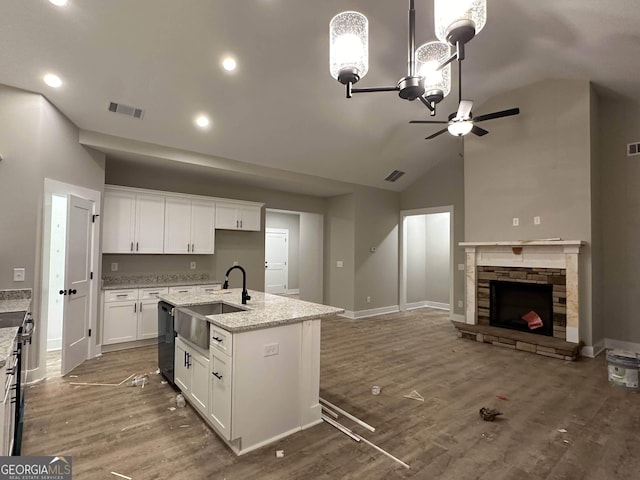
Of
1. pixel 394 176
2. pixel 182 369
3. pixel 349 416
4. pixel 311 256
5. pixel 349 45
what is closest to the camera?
pixel 349 45

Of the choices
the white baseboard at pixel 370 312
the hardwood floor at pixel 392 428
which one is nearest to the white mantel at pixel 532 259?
the hardwood floor at pixel 392 428

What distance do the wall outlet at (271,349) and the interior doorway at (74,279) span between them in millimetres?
2750

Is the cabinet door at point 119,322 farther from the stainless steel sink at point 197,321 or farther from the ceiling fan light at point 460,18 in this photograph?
the ceiling fan light at point 460,18

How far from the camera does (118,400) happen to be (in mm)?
3057

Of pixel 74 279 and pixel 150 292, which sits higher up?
pixel 74 279

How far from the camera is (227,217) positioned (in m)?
5.77

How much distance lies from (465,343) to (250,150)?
15.0 ft

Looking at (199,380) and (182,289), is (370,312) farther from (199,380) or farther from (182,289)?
(199,380)

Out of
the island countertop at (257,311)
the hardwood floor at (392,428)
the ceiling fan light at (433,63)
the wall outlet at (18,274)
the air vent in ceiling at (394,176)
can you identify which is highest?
the air vent in ceiling at (394,176)

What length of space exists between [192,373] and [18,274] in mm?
2218

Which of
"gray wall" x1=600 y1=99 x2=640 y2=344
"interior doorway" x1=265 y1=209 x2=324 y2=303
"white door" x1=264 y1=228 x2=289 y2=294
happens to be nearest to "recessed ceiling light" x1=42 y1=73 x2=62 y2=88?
"interior doorway" x1=265 y1=209 x2=324 y2=303

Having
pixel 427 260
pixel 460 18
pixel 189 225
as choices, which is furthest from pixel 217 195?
pixel 427 260

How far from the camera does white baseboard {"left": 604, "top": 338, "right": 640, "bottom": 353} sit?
468 cm

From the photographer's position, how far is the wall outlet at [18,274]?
332 centimetres
